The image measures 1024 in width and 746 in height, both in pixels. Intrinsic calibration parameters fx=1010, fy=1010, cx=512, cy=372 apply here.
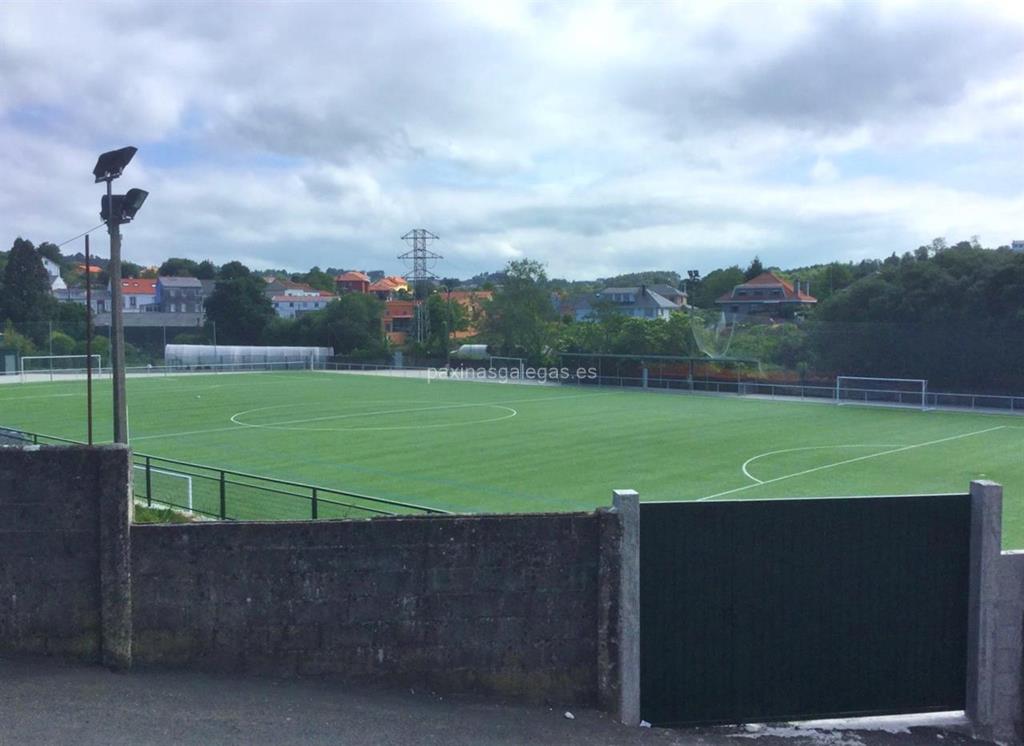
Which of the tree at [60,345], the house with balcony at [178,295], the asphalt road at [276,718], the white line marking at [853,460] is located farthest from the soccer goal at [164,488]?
the house with balcony at [178,295]

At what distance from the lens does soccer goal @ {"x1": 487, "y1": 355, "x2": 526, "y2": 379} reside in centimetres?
7394

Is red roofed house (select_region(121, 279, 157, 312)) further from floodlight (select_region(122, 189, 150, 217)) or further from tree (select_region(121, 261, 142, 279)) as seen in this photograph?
floodlight (select_region(122, 189, 150, 217))

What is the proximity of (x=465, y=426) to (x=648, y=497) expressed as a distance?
16.0 metres

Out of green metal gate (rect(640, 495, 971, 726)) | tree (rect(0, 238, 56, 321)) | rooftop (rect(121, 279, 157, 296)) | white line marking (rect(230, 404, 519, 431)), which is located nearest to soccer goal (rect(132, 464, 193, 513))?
green metal gate (rect(640, 495, 971, 726))

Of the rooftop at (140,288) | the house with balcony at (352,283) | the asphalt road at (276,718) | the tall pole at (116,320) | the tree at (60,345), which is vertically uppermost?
the house with balcony at (352,283)

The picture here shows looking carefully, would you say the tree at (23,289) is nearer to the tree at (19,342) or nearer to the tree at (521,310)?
the tree at (19,342)

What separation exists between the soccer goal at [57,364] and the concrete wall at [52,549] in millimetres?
63149

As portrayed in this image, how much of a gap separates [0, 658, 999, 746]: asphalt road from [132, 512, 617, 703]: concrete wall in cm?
22

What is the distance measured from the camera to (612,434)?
123 ft

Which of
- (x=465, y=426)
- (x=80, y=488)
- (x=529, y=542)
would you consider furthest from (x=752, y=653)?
(x=465, y=426)

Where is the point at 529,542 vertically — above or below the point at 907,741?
above

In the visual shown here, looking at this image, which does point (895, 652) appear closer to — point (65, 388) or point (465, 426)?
point (465, 426)

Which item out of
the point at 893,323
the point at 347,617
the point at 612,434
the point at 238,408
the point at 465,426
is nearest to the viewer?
the point at 347,617

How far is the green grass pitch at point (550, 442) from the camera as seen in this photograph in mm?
26297
